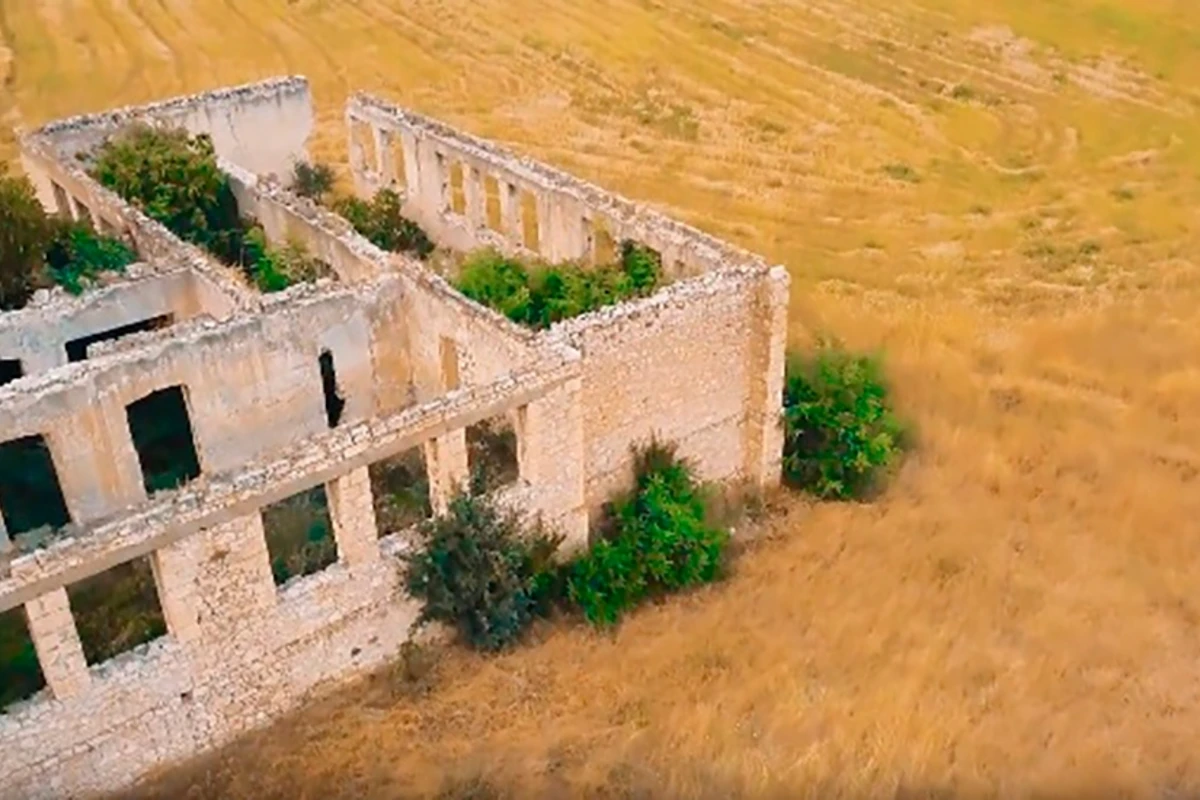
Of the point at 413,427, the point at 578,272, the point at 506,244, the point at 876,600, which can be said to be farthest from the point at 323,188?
the point at 876,600

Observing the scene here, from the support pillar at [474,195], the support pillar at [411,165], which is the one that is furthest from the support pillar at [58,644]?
the support pillar at [411,165]

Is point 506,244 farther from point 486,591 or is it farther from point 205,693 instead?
point 205,693

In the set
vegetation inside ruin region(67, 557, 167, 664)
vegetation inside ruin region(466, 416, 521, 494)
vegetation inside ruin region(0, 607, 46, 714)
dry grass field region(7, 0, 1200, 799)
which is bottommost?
dry grass field region(7, 0, 1200, 799)

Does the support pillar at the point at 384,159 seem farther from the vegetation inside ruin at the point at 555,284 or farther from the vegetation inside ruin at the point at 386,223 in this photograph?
the vegetation inside ruin at the point at 555,284

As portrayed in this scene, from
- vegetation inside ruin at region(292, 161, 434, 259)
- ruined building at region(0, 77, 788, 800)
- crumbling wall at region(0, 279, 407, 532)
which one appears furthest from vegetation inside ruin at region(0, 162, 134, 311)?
vegetation inside ruin at region(292, 161, 434, 259)

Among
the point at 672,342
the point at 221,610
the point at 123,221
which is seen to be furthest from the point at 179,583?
the point at 123,221

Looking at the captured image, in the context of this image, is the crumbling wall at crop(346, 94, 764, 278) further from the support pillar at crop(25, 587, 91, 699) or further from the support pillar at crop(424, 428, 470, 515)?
the support pillar at crop(25, 587, 91, 699)
